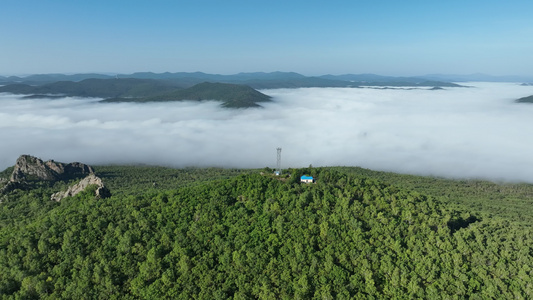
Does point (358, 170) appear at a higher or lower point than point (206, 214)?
lower

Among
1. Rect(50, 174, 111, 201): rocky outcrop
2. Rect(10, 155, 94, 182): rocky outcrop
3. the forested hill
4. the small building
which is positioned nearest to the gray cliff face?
Rect(10, 155, 94, 182): rocky outcrop

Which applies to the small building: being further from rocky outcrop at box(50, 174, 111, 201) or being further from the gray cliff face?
the gray cliff face

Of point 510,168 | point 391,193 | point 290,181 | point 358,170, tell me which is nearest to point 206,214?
point 290,181

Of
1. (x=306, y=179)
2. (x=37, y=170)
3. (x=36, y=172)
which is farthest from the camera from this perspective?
(x=37, y=170)

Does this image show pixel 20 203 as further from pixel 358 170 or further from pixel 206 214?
pixel 358 170

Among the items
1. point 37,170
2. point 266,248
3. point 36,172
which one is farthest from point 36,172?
point 266,248

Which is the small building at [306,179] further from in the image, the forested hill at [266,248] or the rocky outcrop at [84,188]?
the rocky outcrop at [84,188]

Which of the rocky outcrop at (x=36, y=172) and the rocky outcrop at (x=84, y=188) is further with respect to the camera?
the rocky outcrop at (x=36, y=172)

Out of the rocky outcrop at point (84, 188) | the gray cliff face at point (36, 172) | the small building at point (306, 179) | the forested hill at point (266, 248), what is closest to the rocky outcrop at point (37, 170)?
the gray cliff face at point (36, 172)

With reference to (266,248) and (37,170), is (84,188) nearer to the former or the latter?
(266,248)
